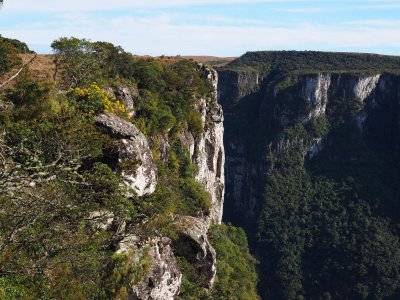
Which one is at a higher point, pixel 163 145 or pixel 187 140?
pixel 163 145

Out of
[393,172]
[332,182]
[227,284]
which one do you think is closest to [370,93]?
[393,172]

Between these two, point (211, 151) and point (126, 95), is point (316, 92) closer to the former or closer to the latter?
point (211, 151)

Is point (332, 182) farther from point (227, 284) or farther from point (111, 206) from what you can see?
point (111, 206)

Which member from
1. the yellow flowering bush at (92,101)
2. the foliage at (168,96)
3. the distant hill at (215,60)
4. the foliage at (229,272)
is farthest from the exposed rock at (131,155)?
the distant hill at (215,60)

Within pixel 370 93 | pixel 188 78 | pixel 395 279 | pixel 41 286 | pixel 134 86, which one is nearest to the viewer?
pixel 41 286

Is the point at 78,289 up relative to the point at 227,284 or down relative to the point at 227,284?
up

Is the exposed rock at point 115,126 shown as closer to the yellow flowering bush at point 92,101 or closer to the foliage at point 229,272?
the yellow flowering bush at point 92,101

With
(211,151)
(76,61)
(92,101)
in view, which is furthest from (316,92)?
(92,101)
